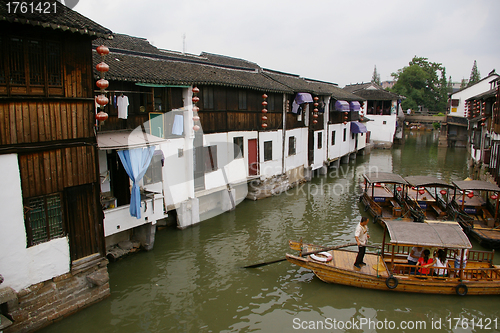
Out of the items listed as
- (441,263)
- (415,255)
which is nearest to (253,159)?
(415,255)

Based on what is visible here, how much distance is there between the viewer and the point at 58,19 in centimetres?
809

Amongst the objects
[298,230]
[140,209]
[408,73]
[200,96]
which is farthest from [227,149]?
[408,73]

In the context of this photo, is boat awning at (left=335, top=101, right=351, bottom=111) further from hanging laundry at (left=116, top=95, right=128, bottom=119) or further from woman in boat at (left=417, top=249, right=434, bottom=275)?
hanging laundry at (left=116, top=95, right=128, bottom=119)

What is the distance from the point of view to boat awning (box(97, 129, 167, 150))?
1103 centimetres

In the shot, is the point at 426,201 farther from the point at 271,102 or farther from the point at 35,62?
the point at 35,62

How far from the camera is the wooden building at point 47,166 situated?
7762 mm

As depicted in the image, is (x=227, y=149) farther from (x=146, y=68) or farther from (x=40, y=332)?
(x=40, y=332)

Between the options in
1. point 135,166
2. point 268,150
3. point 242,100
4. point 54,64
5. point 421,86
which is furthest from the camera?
point 421,86

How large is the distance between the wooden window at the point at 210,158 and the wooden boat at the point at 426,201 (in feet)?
32.7

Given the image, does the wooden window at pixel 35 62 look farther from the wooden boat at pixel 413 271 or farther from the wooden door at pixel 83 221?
the wooden boat at pixel 413 271

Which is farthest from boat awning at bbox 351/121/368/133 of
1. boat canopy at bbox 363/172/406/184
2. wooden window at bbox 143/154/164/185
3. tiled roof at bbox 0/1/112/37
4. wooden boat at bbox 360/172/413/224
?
tiled roof at bbox 0/1/112/37

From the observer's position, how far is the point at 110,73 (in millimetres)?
12172

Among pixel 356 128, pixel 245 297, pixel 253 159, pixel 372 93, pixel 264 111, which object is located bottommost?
pixel 245 297

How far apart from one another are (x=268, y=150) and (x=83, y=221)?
541 inches
